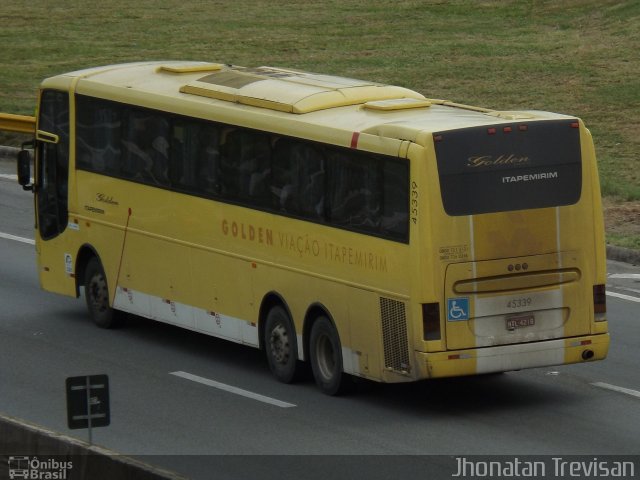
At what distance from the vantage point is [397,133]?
15.9 metres

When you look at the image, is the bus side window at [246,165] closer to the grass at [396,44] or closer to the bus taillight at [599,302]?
the bus taillight at [599,302]

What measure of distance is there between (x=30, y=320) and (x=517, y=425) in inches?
289

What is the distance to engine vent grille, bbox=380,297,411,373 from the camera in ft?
51.9

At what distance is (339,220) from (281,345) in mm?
1669

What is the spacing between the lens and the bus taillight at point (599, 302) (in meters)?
16.3

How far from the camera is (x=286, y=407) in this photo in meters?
16.6

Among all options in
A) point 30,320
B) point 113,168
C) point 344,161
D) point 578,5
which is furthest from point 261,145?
point 578,5

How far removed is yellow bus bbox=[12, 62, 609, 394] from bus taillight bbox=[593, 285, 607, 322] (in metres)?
0.02

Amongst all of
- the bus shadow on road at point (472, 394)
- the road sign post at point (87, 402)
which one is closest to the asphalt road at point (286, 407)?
the bus shadow on road at point (472, 394)

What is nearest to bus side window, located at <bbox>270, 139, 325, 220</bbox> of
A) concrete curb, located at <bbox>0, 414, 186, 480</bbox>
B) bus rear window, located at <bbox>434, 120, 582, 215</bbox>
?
bus rear window, located at <bbox>434, 120, 582, 215</bbox>

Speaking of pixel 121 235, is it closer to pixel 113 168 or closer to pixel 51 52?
pixel 113 168

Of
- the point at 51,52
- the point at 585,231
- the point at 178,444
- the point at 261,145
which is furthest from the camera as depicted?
the point at 51,52

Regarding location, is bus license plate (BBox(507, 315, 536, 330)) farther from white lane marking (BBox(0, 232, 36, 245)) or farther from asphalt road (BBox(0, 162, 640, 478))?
white lane marking (BBox(0, 232, 36, 245))

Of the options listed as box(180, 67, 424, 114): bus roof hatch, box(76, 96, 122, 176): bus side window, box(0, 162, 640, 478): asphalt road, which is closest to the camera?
box(0, 162, 640, 478): asphalt road
